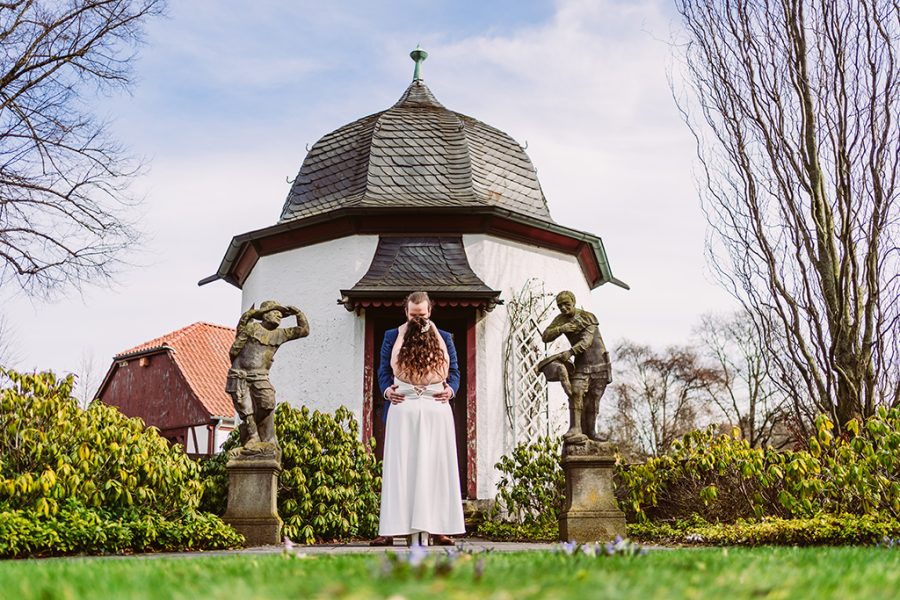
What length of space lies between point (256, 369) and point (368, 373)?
3329 millimetres

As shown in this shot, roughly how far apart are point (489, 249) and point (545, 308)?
1.19 m

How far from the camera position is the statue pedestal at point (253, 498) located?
794cm

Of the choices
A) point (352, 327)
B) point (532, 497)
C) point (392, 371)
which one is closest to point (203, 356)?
point (352, 327)

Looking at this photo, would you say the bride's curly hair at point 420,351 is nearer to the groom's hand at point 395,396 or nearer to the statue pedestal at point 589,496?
the groom's hand at point 395,396

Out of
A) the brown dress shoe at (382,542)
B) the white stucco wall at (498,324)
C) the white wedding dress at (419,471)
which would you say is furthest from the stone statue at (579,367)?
the white stucco wall at (498,324)

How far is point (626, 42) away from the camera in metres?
7.96

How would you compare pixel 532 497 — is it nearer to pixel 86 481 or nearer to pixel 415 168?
pixel 86 481

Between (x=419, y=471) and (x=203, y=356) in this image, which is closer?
(x=419, y=471)

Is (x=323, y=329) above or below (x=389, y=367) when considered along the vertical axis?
above

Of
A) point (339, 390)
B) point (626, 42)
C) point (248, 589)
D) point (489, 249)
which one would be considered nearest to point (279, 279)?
point (339, 390)

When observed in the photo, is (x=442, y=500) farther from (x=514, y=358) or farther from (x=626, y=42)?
(x=514, y=358)

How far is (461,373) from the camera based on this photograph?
39.0ft

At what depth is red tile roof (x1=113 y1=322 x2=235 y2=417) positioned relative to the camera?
25.0m

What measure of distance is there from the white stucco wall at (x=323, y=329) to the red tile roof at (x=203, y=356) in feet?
42.4
